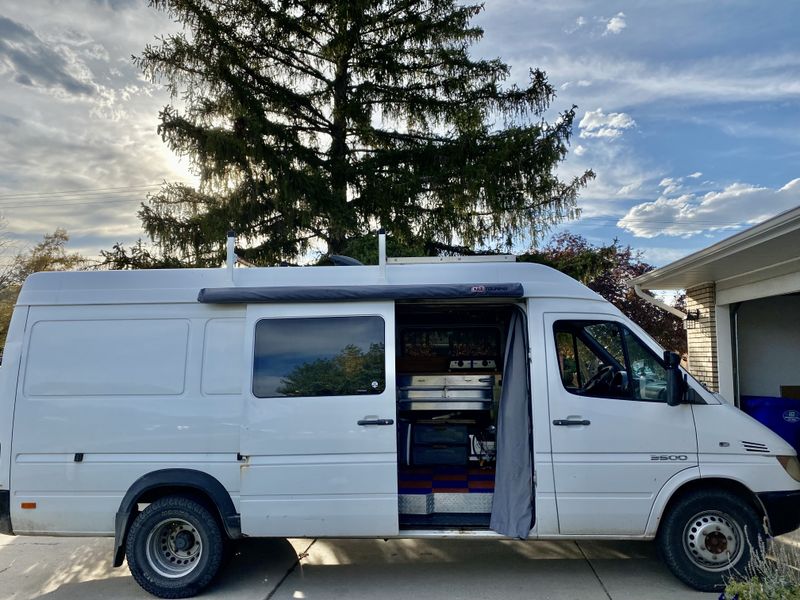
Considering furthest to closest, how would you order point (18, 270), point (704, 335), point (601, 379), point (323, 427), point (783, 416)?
point (18, 270) < point (704, 335) < point (783, 416) < point (601, 379) < point (323, 427)

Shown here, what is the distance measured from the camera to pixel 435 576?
5238 mm

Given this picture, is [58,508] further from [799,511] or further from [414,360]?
[799,511]

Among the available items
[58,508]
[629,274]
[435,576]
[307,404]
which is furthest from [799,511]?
[629,274]

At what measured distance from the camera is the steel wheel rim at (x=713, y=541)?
188 inches

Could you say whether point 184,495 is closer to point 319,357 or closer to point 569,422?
point 319,357

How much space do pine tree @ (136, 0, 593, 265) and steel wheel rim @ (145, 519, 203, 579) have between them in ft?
21.5

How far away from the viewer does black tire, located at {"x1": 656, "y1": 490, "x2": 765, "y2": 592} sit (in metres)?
4.75

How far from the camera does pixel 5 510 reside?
4867 mm

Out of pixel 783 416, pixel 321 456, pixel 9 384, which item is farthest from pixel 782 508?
pixel 9 384

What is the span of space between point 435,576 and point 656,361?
102 inches

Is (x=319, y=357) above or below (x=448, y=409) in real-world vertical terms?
above

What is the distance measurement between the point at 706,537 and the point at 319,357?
338 cm

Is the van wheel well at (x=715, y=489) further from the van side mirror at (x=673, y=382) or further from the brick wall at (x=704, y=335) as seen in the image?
the brick wall at (x=704, y=335)

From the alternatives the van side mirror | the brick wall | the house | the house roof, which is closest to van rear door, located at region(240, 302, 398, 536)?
the van side mirror
